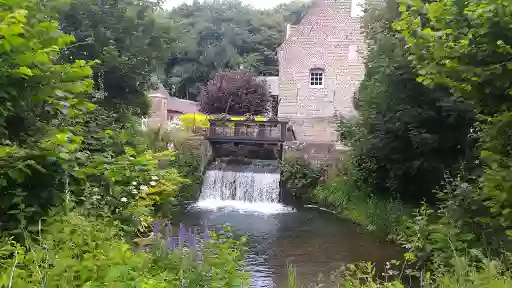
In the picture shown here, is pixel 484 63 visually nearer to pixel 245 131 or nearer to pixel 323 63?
pixel 245 131

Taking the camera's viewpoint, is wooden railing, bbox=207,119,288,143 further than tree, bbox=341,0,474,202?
Yes

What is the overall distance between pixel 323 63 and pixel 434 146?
1712 centimetres

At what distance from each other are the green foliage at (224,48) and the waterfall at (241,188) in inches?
1055

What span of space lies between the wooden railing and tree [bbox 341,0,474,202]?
9.97 metres

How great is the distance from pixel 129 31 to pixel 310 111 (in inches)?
673

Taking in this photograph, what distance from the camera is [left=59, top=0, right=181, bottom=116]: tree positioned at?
1005cm

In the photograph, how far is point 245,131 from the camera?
23.3m

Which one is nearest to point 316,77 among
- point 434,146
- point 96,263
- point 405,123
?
point 405,123

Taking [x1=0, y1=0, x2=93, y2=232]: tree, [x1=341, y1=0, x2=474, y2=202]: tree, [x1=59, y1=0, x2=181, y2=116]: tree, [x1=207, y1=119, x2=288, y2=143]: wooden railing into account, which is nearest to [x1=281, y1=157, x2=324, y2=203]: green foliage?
[x1=207, y1=119, x2=288, y2=143]: wooden railing

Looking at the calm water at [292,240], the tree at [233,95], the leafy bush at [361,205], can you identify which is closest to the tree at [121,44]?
the calm water at [292,240]

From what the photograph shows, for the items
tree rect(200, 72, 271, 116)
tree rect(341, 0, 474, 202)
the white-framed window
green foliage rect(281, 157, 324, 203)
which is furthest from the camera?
tree rect(200, 72, 271, 116)

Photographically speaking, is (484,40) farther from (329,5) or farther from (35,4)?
(329,5)

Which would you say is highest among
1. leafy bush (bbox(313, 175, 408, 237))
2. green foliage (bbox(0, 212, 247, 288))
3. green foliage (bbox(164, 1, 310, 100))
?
green foliage (bbox(164, 1, 310, 100))

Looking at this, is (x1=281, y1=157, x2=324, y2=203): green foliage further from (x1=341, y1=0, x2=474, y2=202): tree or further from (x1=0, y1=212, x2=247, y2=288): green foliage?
(x1=0, y1=212, x2=247, y2=288): green foliage
